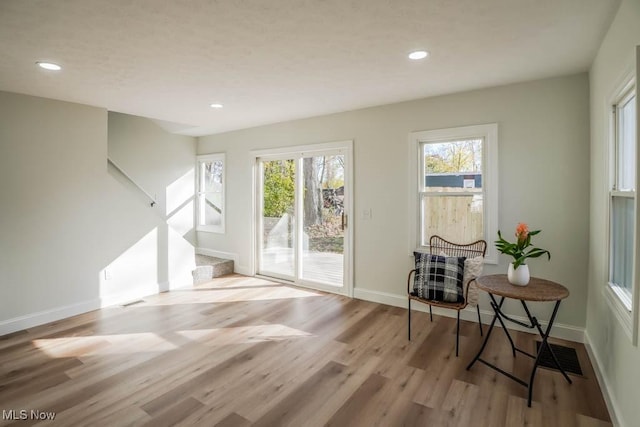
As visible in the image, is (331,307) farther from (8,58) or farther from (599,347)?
(8,58)

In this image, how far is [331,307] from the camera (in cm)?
414

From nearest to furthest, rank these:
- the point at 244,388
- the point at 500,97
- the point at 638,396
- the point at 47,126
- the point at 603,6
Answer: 1. the point at 638,396
2. the point at 603,6
3. the point at 244,388
4. the point at 500,97
5. the point at 47,126

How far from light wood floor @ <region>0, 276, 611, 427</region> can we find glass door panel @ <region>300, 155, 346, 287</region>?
101 cm

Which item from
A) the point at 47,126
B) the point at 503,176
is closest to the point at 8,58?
the point at 47,126

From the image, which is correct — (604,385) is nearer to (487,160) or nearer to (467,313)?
(467,313)

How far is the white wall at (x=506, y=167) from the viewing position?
3.12 m

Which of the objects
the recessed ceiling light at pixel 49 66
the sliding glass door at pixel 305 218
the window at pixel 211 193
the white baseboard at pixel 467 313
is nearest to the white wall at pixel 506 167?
the white baseboard at pixel 467 313

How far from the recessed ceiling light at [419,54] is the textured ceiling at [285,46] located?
0.19ft

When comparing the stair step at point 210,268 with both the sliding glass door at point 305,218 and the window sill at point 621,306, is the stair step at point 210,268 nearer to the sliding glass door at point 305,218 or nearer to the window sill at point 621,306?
the sliding glass door at point 305,218

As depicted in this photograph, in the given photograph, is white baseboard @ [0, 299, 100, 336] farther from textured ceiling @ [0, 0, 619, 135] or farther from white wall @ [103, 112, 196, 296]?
textured ceiling @ [0, 0, 619, 135]

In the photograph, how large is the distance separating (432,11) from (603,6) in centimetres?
99

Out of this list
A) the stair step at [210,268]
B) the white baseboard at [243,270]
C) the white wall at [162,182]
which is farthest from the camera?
the white baseboard at [243,270]

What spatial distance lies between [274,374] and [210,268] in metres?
3.24

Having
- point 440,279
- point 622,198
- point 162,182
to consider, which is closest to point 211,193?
point 162,182
